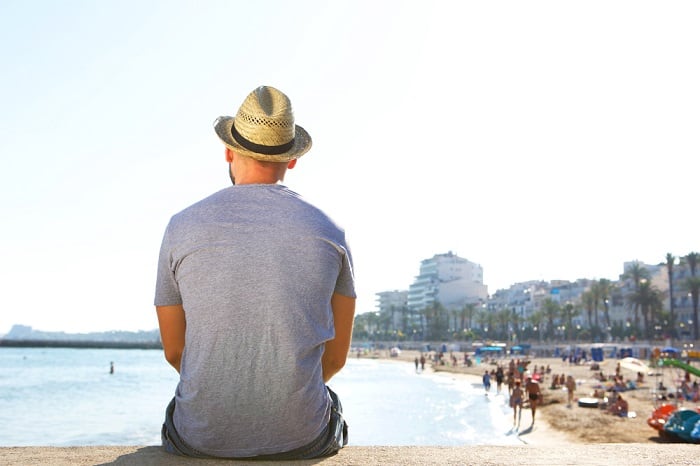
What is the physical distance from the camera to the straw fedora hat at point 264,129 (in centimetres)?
252

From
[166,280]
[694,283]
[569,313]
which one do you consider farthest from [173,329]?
[569,313]

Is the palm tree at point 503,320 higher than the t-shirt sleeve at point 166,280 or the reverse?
higher

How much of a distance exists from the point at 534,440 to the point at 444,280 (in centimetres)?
16657

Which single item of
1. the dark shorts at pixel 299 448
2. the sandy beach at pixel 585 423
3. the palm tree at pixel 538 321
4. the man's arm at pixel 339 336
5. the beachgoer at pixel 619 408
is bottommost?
the sandy beach at pixel 585 423

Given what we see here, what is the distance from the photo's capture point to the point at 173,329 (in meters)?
2.50

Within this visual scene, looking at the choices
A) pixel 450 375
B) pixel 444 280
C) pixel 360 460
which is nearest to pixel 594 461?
pixel 360 460

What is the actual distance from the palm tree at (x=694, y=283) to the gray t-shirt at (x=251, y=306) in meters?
84.6

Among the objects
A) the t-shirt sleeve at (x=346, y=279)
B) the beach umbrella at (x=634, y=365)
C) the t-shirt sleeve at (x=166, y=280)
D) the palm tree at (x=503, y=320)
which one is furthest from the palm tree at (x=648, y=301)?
the t-shirt sleeve at (x=166, y=280)

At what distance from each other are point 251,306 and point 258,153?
569mm

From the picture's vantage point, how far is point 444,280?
617 ft

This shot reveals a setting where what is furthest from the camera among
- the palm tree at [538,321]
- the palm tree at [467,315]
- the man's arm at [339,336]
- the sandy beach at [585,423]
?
the palm tree at [467,315]

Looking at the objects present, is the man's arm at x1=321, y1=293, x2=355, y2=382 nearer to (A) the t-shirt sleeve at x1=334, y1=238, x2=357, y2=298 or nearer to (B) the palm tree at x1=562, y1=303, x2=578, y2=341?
(A) the t-shirt sleeve at x1=334, y1=238, x2=357, y2=298

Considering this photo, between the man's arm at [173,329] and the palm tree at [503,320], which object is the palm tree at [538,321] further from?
the man's arm at [173,329]

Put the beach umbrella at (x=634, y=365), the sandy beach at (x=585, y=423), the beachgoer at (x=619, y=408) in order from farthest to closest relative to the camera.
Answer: the beachgoer at (x=619, y=408) < the beach umbrella at (x=634, y=365) < the sandy beach at (x=585, y=423)
